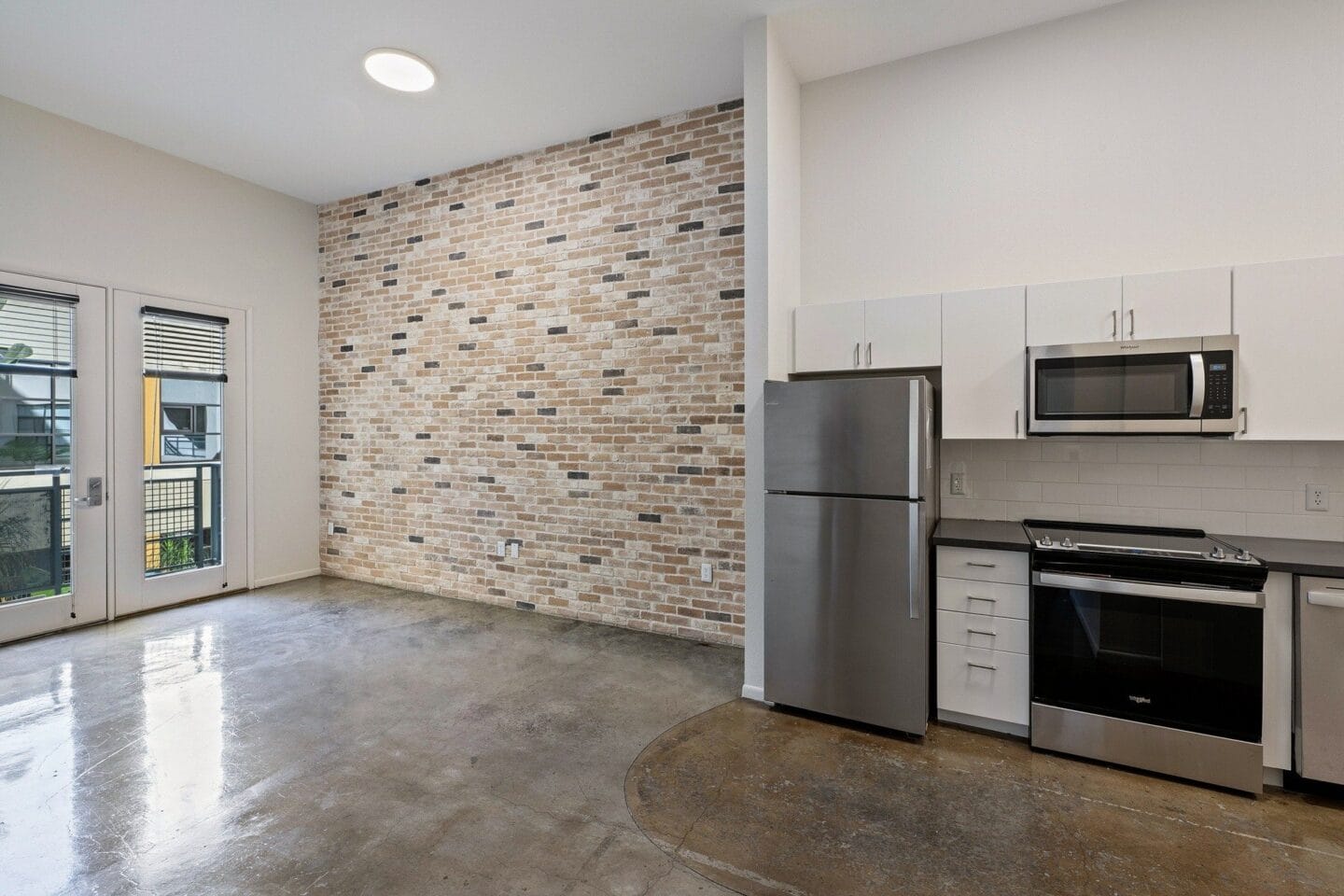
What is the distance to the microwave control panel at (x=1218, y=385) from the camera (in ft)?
8.61

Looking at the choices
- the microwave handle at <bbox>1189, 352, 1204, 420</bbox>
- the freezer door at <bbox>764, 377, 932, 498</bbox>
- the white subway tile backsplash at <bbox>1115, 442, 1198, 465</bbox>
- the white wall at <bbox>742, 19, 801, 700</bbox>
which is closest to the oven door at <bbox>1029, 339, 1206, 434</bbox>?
the microwave handle at <bbox>1189, 352, 1204, 420</bbox>

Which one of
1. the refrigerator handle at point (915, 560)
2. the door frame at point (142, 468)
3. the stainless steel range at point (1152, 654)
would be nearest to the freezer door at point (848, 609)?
the refrigerator handle at point (915, 560)

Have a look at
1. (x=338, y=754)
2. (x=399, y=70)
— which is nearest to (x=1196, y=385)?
(x=338, y=754)

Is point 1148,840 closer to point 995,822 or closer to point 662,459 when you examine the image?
point 995,822

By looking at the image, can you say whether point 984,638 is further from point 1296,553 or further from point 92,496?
point 92,496

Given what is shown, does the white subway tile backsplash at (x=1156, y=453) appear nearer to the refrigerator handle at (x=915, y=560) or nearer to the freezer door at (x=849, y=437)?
the freezer door at (x=849, y=437)

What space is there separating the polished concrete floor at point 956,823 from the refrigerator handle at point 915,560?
25.8 inches

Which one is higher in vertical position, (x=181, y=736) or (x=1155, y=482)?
(x=1155, y=482)

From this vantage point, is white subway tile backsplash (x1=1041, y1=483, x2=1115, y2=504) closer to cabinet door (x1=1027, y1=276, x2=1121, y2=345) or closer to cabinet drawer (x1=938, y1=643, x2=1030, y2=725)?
cabinet door (x1=1027, y1=276, x2=1121, y2=345)

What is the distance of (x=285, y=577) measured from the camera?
5.70m

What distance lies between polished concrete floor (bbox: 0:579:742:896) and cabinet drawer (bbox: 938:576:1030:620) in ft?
4.15

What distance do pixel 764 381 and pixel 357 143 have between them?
3687mm

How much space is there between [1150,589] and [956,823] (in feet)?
4.05

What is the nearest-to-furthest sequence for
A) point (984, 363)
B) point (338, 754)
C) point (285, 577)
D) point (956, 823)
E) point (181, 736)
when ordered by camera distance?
1. point (956, 823)
2. point (338, 754)
3. point (181, 736)
4. point (984, 363)
5. point (285, 577)
